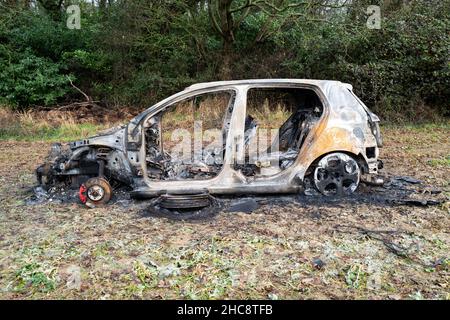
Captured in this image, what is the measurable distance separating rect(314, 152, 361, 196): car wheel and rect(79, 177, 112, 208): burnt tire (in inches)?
97.7

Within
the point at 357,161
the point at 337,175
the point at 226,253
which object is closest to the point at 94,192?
the point at 226,253

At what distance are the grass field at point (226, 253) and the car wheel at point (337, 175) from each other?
0.88 ft

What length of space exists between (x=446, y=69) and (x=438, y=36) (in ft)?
2.98

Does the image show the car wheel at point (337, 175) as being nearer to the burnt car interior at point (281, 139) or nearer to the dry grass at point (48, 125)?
the burnt car interior at point (281, 139)

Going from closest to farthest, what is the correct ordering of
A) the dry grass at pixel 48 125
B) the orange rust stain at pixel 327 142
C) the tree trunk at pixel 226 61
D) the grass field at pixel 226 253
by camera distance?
the grass field at pixel 226 253
the orange rust stain at pixel 327 142
the dry grass at pixel 48 125
the tree trunk at pixel 226 61

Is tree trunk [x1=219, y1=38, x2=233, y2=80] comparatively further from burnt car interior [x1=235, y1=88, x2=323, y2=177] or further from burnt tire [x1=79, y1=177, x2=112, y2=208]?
burnt tire [x1=79, y1=177, x2=112, y2=208]

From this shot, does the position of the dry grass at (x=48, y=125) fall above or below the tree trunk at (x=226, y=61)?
below

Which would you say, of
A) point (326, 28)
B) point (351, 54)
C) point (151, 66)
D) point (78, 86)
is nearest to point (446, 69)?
point (351, 54)

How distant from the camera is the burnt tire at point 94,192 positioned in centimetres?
482

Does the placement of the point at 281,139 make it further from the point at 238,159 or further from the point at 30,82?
the point at 30,82

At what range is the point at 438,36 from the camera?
1085cm

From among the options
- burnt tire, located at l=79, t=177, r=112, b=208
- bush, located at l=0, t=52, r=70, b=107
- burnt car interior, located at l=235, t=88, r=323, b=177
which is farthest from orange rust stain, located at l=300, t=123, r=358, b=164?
bush, located at l=0, t=52, r=70, b=107

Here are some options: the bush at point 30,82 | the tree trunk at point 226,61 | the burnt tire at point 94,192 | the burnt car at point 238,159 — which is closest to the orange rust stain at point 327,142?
the burnt car at point 238,159

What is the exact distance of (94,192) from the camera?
484 centimetres
